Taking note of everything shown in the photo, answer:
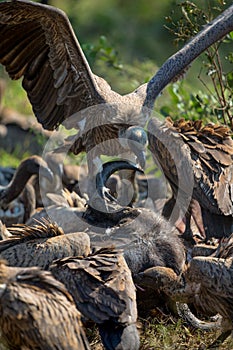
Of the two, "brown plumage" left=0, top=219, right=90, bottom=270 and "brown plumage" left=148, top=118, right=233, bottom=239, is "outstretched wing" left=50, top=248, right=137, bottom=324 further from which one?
"brown plumage" left=148, top=118, right=233, bottom=239

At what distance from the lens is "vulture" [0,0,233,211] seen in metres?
8.50

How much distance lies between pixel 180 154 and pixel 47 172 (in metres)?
2.97

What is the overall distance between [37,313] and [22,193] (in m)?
5.30

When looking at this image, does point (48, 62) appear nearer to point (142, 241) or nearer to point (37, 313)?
point (142, 241)

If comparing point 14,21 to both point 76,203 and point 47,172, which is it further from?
point 47,172

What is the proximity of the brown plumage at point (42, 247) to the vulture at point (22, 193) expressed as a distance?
3338 millimetres

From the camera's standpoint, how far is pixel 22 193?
10773 millimetres

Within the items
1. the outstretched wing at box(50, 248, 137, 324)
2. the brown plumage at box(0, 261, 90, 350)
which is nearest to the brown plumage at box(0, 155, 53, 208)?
the outstretched wing at box(50, 248, 137, 324)

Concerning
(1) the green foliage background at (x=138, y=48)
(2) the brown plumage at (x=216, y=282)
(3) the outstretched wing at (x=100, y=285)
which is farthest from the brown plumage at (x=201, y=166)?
(3) the outstretched wing at (x=100, y=285)

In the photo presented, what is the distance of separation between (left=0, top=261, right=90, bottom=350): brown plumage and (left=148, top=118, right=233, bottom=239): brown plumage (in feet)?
8.24

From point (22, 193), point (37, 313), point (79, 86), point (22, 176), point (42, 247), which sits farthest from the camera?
point (22, 193)

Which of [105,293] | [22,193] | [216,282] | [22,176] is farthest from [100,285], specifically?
[22,193]

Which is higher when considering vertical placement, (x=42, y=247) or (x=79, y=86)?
(x=79, y=86)

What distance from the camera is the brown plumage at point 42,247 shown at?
6645 mm
